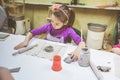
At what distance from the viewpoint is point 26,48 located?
62.2 inches

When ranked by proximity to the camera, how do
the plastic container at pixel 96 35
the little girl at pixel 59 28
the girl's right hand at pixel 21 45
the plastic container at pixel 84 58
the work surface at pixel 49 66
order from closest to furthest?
1. the work surface at pixel 49 66
2. the plastic container at pixel 84 58
3. the girl's right hand at pixel 21 45
4. the little girl at pixel 59 28
5. the plastic container at pixel 96 35

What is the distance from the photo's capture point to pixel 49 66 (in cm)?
132

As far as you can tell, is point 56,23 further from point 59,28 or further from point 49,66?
point 49,66

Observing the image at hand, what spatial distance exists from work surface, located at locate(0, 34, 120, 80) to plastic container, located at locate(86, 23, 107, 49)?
6.23 ft

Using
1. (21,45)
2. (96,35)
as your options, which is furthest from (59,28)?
(96,35)

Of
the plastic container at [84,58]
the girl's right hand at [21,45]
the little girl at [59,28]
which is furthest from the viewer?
the little girl at [59,28]

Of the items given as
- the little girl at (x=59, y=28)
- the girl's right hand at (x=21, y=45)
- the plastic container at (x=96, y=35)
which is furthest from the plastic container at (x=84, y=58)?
the plastic container at (x=96, y=35)

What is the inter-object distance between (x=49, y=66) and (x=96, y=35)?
227cm

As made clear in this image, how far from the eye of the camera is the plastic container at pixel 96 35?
11.3 feet

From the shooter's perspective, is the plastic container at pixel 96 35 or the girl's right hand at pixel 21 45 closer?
the girl's right hand at pixel 21 45

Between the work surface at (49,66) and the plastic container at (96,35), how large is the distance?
6.23 ft

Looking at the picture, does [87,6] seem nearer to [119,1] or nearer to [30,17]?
[119,1]

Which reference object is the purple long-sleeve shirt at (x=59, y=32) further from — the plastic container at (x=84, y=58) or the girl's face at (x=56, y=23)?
the plastic container at (x=84, y=58)

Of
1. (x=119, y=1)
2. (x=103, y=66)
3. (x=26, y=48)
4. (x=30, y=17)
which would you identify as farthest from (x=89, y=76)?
(x=30, y=17)
